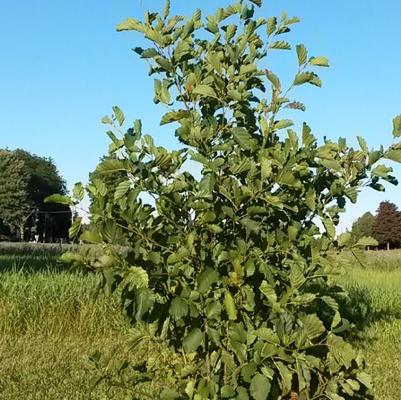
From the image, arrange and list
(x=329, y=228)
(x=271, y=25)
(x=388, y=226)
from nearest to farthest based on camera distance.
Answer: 1. (x=329, y=228)
2. (x=271, y=25)
3. (x=388, y=226)

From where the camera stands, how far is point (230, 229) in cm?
264

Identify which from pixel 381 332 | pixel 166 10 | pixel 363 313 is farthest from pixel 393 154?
pixel 363 313

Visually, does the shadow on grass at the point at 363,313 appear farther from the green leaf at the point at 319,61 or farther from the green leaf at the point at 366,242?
the green leaf at the point at 319,61

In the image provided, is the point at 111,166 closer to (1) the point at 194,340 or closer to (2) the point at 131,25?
(2) the point at 131,25

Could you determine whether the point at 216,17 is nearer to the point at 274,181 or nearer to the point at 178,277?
the point at 274,181

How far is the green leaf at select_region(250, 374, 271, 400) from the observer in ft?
7.52

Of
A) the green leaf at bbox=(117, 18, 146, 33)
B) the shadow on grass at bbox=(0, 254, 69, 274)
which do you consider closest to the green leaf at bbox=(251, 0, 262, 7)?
the green leaf at bbox=(117, 18, 146, 33)

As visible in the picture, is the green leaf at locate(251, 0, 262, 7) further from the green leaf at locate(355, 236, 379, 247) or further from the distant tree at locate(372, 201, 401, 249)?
the distant tree at locate(372, 201, 401, 249)

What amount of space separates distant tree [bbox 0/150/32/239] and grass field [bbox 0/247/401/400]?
5692 cm

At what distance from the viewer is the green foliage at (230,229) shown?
7.83 ft

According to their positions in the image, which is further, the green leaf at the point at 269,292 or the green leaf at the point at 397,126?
the green leaf at the point at 397,126

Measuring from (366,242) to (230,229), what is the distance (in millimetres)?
632

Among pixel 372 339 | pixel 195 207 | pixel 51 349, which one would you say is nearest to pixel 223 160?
pixel 195 207

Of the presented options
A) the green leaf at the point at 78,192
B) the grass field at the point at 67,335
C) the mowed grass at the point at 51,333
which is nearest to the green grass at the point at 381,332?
the grass field at the point at 67,335
